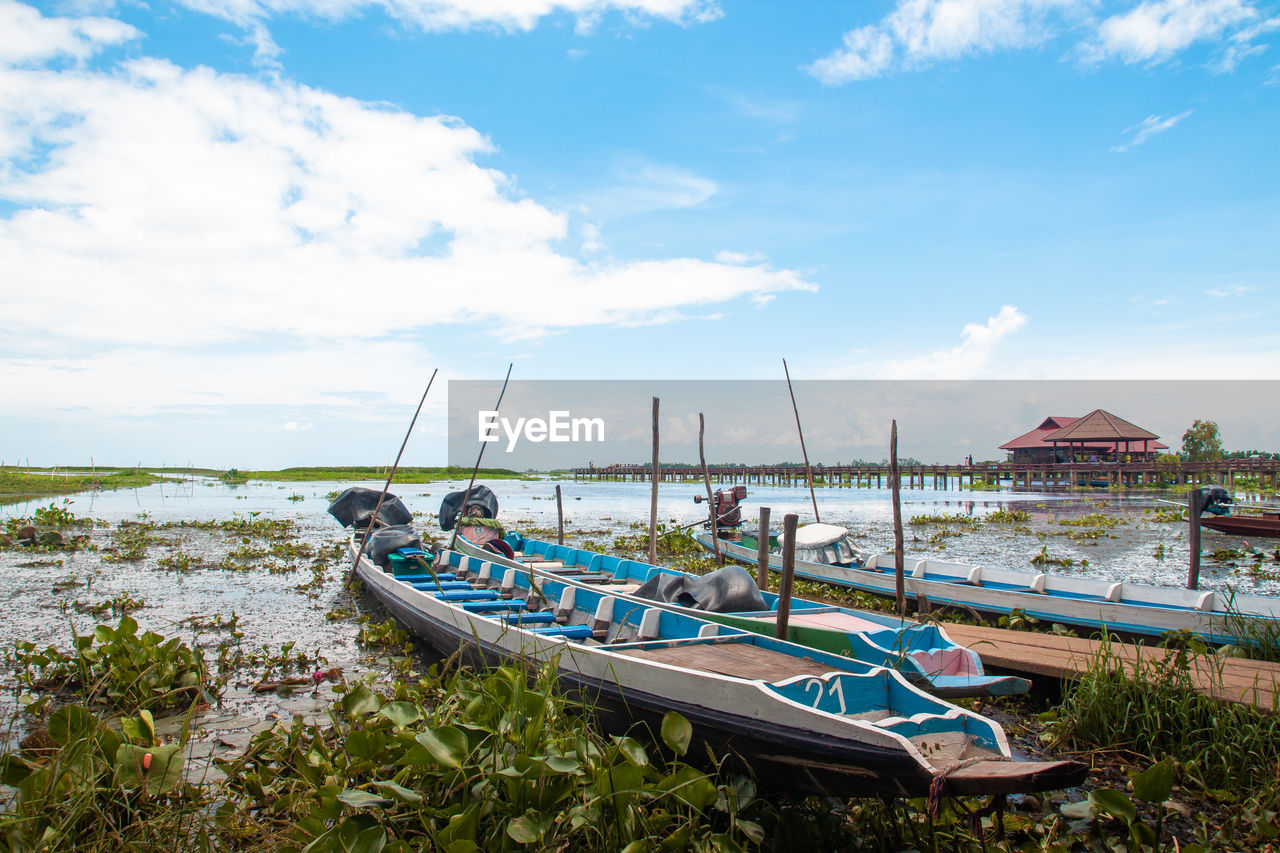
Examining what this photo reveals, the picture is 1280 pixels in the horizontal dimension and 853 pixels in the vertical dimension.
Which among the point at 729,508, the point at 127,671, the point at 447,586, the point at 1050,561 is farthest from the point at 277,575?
the point at 1050,561

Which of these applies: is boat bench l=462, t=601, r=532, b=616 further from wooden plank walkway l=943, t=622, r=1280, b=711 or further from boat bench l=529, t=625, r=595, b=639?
wooden plank walkway l=943, t=622, r=1280, b=711

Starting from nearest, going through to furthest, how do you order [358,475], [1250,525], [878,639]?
[878,639] → [1250,525] → [358,475]

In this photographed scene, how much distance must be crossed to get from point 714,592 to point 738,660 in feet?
7.46

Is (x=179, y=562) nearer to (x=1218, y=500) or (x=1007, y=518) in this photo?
(x=1007, y=518)

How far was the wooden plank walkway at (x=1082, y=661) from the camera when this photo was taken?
5.54 metres

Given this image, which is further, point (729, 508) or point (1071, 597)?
point (729, 508)

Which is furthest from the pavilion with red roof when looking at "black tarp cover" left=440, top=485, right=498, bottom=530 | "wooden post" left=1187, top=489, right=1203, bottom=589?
"black tarp cover" left=440, top=485, right=498, bottom=530

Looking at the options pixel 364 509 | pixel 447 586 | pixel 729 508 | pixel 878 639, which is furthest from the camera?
pixel 729 508

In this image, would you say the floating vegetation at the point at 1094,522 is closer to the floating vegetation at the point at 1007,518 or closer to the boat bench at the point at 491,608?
the floating vegetation at the point at 1007,518

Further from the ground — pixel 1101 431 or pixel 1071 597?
pixel 1101 431

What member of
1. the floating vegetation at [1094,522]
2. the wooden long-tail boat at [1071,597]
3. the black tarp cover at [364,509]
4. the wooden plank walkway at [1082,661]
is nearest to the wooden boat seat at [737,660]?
the wooden plank walkway at [1082,661]

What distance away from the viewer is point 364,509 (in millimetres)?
15461

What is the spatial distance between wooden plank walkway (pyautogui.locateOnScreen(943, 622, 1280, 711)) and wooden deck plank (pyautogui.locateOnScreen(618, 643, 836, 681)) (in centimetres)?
277

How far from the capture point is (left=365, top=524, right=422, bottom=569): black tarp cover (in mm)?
12367
